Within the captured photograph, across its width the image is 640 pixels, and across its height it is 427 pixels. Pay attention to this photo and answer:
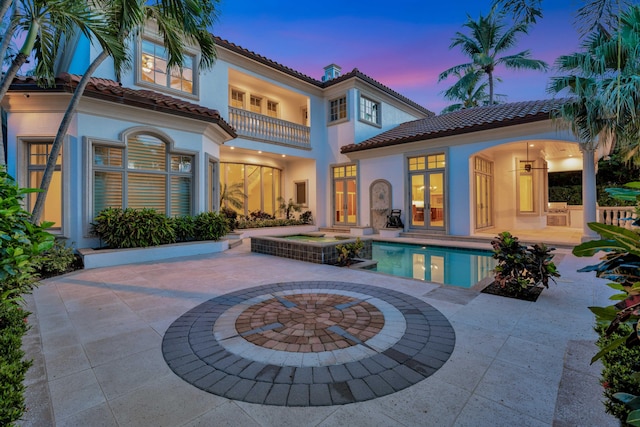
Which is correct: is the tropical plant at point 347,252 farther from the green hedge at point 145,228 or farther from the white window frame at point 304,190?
the white window frame at point 304,190

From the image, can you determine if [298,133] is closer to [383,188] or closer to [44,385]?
[383,188]

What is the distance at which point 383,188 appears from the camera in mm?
13617

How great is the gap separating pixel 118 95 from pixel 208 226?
4.06 metres

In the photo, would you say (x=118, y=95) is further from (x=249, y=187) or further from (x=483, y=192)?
(x=483, y=192)

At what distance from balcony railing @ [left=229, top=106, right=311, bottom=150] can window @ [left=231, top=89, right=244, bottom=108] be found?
1470mm

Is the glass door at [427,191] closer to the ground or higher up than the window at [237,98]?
closer to the ground

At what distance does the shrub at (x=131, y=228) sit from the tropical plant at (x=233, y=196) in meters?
5.42

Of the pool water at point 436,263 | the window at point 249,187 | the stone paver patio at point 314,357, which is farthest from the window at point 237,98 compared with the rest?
the stone paver patio at point 314,357

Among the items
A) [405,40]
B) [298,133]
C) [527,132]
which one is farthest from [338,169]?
[527,132]

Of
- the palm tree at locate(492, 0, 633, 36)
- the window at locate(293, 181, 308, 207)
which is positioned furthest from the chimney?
the palm tree at locate(492, 0, 633, 36)

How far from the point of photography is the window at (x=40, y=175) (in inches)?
291

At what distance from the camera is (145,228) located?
7.62 meters

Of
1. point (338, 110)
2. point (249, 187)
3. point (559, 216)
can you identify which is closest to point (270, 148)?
point (249, 187)

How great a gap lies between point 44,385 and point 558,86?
9.97 metres
